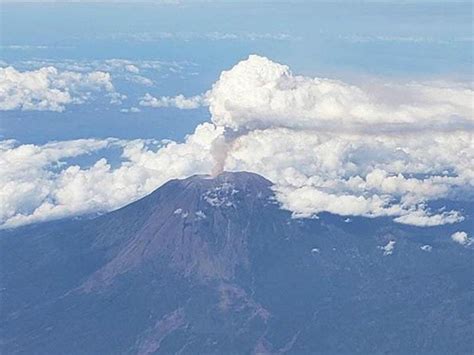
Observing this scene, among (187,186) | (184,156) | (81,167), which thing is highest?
(187,186)

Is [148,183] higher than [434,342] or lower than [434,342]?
lower

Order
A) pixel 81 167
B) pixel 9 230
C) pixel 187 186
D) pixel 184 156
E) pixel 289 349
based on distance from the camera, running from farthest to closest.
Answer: pixel 81 167
pixel 184 156
pixel 9 230
pixel 187 186
pixel 289 349

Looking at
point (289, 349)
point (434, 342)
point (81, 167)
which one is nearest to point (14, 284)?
point (289, 349)

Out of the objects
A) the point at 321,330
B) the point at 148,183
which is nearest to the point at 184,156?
the point at 148,183

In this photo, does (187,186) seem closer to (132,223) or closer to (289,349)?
(132,223)

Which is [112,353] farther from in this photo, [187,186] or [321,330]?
[187,186]

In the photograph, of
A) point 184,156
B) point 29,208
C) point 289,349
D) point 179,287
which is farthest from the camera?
point 184,156

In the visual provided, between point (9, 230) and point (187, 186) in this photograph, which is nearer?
point (187, 186)
